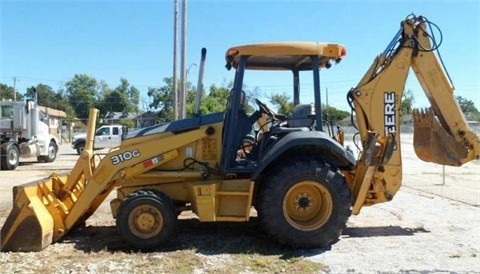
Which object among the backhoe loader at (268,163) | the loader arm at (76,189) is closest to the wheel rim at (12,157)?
the backhoe loader at (268,163)

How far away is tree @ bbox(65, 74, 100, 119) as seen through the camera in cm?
9206

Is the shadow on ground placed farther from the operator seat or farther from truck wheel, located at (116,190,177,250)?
the operator seat

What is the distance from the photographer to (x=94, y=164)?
22.6 feet

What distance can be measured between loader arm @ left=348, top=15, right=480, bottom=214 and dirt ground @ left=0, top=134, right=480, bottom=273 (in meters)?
0.84

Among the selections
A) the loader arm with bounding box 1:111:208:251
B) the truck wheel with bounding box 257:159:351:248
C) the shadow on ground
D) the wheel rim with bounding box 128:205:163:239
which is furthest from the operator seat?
the wheel rim with bounding box 128:205:163:239

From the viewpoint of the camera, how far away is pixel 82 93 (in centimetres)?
9306

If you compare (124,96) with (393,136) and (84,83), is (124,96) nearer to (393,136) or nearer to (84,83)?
(84,83)

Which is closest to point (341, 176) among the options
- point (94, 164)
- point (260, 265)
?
point (260, 265)

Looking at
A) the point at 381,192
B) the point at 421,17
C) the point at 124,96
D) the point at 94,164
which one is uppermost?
the point at 124,96

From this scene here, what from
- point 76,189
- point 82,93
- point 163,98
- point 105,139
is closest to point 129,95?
point 82,93

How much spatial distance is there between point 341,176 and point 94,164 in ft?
11.1

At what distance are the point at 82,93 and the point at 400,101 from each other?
92.1 metres

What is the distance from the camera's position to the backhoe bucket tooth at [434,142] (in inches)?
280

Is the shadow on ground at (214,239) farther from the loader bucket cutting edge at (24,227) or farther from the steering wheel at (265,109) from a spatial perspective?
the steering wheel at (265,109)
